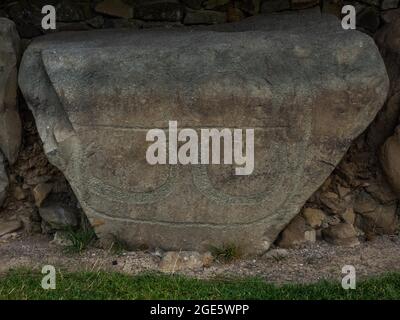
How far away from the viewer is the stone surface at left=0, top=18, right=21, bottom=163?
3.91 metres

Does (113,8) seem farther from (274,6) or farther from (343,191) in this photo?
(343,191)

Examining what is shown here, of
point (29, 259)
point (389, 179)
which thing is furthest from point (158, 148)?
point (389, 179)

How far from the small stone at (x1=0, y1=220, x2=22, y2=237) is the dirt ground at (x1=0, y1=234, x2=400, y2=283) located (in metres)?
0.24

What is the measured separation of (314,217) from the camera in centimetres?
394

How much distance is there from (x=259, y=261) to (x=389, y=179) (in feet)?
3.56

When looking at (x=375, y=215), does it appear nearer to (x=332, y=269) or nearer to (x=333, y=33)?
(x=332, y=269)

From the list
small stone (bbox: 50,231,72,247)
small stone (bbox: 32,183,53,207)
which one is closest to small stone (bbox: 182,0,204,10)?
small stone (bbox: 32,183,53,207)

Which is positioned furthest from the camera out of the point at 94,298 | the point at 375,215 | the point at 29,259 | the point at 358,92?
the point at 375,215

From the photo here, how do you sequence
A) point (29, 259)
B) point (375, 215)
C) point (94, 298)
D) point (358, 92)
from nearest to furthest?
1. point (94, 298)
2. point (358, 92)
3. point (29, 259)
4. point (375, 215)

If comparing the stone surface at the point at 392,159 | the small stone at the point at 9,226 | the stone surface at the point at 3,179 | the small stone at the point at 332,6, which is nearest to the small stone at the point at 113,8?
the stone surface at the point at 3,179

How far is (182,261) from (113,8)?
2165 millimetres

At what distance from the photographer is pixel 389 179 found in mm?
3875

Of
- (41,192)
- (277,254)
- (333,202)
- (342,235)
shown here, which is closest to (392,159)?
(333,202)

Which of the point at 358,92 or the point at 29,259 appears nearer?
the point at 358,92
